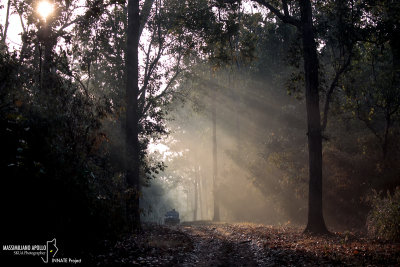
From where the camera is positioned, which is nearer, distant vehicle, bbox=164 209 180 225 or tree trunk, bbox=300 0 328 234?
tree trunk, bbox=300 0 328 234

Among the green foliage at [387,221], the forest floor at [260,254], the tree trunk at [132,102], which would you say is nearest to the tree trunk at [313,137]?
the forest floor at [260,254]

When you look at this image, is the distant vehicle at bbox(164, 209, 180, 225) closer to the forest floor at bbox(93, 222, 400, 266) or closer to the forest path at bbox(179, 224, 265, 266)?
the forest path at bbox(179, 224, 265, 266)

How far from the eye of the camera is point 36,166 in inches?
272

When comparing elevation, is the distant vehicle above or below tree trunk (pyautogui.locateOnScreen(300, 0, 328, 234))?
below

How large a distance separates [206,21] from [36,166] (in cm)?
1204

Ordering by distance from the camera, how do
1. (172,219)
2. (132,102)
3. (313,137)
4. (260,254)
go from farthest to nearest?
1. (172,219)
2. (132,102)
3. (313,137)
4. (260,254)

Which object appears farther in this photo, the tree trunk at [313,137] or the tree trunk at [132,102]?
the tree trunk at [132,102]

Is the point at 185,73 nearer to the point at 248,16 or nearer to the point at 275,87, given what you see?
the point at 248,16

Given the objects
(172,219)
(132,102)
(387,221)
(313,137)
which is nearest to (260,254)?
(387,221)

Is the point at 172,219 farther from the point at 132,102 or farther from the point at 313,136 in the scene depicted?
the point at 313,136

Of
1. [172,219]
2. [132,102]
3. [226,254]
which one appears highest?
[132,102]

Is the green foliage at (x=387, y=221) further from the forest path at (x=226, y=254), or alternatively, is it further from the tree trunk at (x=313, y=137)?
the forest path at (x=226, y=254)

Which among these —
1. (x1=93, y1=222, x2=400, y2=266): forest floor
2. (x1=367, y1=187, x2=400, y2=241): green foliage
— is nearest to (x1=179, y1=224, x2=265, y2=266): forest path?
(x1=93, y1=222, x2=400, y2=266): forest floor

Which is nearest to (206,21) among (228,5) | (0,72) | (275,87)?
(228,5)
